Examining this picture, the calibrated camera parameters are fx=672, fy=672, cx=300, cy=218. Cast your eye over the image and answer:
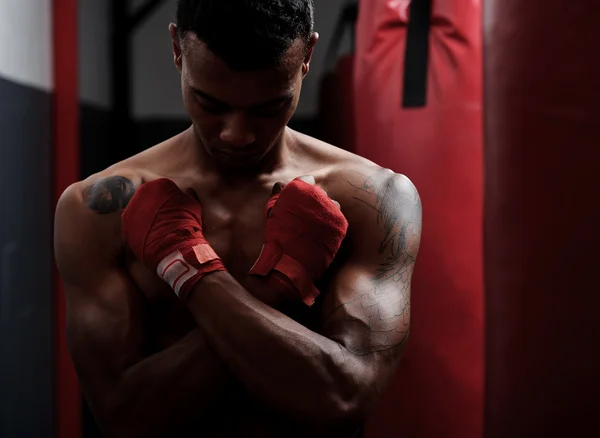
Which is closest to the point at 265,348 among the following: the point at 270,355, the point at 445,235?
the point at 270,355

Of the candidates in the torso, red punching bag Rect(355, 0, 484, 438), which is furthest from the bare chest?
red punching bag Rect(355, 0, 484, 438)

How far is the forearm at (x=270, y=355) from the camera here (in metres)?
0.84

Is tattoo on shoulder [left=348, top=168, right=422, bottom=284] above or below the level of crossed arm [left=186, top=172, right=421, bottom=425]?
above

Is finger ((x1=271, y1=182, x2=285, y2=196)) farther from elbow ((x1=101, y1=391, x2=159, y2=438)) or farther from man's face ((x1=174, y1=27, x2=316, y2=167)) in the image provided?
elbow ((x1=101, y1=391, x2=159, y2=438))

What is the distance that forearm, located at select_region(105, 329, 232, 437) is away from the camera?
864 mm

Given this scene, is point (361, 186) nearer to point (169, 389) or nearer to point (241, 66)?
point (241, 66)

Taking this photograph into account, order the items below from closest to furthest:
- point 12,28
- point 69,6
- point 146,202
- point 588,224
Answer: point 146,202 < point 588,224 < point 12,28 < point 69,6

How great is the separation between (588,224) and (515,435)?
42 cm

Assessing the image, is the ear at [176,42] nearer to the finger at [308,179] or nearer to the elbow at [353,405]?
the finger at [308,179]

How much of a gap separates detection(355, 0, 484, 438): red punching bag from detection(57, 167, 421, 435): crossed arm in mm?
352

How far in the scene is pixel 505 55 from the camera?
1.27m

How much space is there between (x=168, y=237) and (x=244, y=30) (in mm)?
280

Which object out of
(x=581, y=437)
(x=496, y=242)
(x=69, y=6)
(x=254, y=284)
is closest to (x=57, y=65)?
(x=69, y=6)

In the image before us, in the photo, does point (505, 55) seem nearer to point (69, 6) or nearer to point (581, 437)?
point (581, 437)
